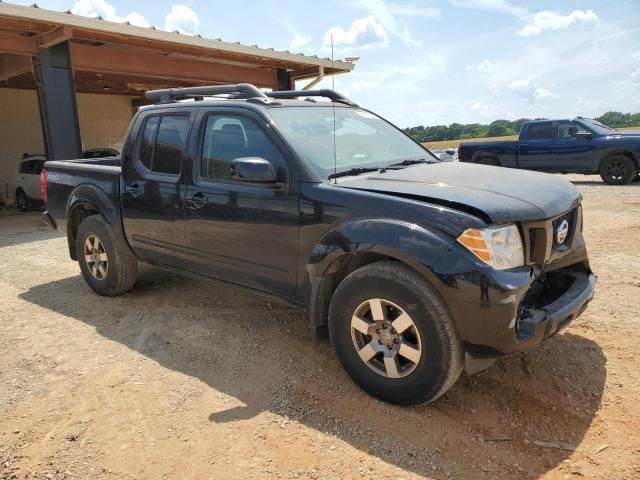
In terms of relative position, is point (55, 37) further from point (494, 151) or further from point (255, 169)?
point (494, 151)

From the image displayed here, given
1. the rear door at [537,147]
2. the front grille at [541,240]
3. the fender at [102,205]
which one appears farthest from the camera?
the rear door at [537,147]

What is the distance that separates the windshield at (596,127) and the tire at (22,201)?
50.0ft

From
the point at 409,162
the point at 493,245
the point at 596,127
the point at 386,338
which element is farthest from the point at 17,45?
the point at 596,127

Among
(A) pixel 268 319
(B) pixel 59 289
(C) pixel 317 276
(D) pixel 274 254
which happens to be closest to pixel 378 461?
(C) pixel 317 276

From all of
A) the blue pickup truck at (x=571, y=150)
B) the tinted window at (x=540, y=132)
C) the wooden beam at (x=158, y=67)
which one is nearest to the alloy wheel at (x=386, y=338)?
the wooden beam at (x=158, y=67)

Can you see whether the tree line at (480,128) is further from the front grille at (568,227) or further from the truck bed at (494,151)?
the front grille at (568,227)

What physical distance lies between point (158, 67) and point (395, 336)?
452 inches

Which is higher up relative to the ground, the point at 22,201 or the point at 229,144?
the point at 229,144

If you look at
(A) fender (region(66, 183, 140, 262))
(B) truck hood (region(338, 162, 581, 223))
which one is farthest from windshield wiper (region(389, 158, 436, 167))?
(A) fender (region(66, 183, 140, 262))

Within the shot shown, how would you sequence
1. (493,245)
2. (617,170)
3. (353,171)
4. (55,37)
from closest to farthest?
(493,245)
(353,171)
(55,37)
(617,170)

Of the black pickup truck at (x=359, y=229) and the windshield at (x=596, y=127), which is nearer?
the black pickup truck at (x=359, y=229)

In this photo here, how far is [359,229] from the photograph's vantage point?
2.98 meters

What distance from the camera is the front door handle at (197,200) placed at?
3.88 meters

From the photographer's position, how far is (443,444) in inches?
105
